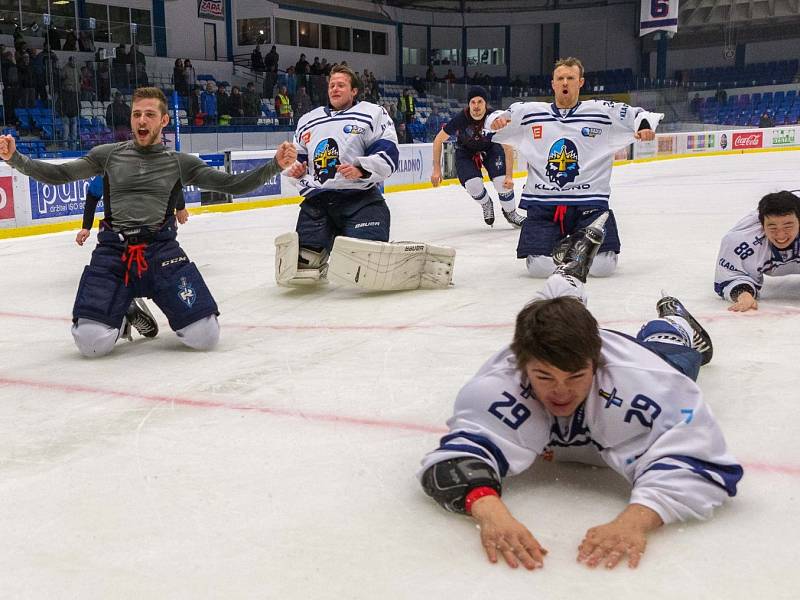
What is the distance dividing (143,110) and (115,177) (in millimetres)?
304

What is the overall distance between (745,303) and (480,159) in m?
4.80

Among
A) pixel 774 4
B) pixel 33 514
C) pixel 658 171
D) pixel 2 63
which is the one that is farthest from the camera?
pixel 774 4

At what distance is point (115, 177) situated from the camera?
3.88m

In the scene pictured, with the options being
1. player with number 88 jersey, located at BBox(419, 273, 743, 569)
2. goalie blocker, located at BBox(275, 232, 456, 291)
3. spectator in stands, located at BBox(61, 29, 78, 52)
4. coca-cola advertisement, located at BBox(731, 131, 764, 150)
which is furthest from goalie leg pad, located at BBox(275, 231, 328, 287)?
coca-cola advertisement, located at BBox(731, 131, 764, 150)

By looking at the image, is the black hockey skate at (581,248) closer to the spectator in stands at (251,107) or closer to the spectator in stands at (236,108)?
the spectator in stands at (236,108)

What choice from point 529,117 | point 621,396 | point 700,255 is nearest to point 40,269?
point 529,117

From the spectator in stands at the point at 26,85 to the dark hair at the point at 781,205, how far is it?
345 inches

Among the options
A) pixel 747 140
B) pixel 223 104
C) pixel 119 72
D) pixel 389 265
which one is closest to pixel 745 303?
pixel 389 265

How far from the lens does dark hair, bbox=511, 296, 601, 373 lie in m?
1.83

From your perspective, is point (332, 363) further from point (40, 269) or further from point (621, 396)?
point (40, 269)

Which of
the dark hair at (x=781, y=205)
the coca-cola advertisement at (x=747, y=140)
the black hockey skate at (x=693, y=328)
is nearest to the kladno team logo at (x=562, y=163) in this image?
the dark hair at (x=781, y=205)

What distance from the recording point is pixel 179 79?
13812mm

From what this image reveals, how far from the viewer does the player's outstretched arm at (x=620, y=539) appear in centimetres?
179

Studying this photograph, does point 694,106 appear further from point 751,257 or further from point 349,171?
point 751,257
